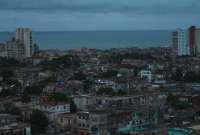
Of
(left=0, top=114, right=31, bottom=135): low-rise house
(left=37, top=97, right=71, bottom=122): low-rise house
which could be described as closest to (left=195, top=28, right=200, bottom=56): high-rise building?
(left=37, top=97, right=71, bottom=122): low-rise house

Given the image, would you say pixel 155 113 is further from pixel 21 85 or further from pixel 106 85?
pixel 21 85

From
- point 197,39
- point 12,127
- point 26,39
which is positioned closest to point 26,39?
point 26,39

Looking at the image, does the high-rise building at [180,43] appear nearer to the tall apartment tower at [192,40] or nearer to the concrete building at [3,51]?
the tall apartment tower at [192,40]

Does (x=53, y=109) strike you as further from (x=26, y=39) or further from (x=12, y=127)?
(x=26, y=39)

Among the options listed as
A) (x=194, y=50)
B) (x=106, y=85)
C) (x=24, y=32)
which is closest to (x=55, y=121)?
(x=106, y=85)

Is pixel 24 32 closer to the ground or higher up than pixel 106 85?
higher up

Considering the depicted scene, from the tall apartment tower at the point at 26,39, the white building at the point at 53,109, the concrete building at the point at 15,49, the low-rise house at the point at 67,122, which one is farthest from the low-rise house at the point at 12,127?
the tall apartment tower at the point at 26,39
